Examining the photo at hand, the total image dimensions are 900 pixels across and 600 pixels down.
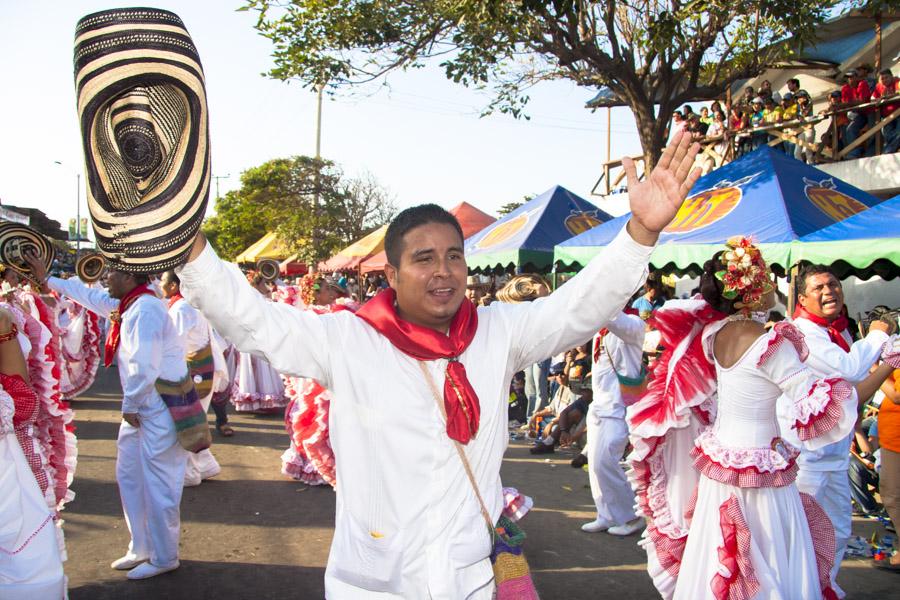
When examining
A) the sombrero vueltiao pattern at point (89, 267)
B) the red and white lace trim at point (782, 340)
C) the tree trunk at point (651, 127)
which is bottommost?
the red and white lace trim at point (782, 340)

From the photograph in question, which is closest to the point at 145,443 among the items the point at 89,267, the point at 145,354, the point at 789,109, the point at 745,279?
the point at 145,354

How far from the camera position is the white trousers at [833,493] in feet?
16.7

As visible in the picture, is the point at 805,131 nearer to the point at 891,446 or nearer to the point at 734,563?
the point at 891,446

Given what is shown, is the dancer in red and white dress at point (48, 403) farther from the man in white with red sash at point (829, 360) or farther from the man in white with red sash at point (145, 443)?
the man in white with red sash at point (829, 360)

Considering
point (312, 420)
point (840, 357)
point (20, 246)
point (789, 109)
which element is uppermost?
point (789, 109)

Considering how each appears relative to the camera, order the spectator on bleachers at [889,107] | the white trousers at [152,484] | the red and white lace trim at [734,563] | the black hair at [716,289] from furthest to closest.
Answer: the spectator on bleachers at [889,107], the white trousers at [152,484], the black hair at [716,289], the red and white lace trim at [734,563]

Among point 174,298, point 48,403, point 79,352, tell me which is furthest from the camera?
point 79,352

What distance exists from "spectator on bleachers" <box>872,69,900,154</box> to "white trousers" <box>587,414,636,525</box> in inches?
310

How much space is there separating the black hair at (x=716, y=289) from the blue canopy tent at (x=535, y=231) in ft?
23.4

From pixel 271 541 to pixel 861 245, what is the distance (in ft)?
18.8

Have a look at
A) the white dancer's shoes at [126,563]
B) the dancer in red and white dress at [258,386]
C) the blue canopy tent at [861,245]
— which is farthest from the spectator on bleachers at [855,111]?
the white dancer's shoes at [126,563]

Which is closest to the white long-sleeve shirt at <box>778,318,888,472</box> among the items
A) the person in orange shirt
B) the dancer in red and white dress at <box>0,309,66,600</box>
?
the person in orange shirt

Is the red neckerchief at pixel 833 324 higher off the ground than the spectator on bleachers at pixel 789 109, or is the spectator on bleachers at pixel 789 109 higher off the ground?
the spectator on bleachers at pixel 789 109

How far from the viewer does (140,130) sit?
6.09 feet
